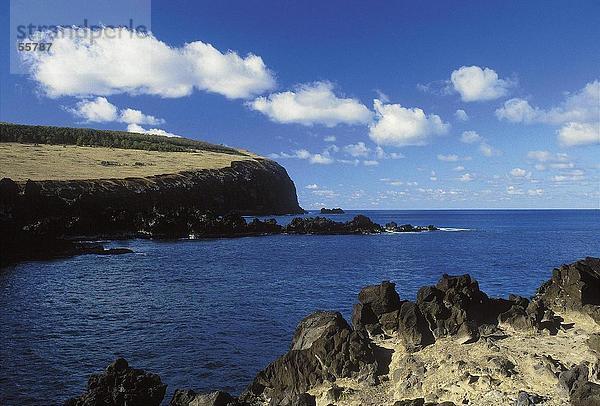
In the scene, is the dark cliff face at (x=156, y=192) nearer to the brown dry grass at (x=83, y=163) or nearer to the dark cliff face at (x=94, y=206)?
the dark cliff face at (x=94, y=206)

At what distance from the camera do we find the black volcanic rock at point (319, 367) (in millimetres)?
19953

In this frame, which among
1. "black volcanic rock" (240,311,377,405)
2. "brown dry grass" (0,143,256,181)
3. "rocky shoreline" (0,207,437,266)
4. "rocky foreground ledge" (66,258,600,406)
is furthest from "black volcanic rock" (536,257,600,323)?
"brown dry grass" (0,143,256,181)

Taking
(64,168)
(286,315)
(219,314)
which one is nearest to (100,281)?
(219,314)

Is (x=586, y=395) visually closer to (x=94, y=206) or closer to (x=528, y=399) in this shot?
(x=528, y=399)

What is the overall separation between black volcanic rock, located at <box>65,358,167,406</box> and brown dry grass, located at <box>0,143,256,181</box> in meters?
105

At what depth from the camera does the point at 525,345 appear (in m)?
20.4

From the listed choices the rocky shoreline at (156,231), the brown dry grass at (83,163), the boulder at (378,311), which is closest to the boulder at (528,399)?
the boulder at (378,311)

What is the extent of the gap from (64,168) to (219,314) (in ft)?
373

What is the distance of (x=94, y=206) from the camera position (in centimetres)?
10812

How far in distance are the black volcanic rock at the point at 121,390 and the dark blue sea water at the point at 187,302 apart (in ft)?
7.53

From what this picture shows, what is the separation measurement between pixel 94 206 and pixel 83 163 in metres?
46.1

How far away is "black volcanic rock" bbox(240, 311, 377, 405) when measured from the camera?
19953mm

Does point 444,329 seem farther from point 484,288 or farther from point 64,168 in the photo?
point 64,168

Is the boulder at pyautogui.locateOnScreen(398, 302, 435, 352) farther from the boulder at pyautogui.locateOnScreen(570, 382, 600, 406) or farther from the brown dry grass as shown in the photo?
the brown dry grass
